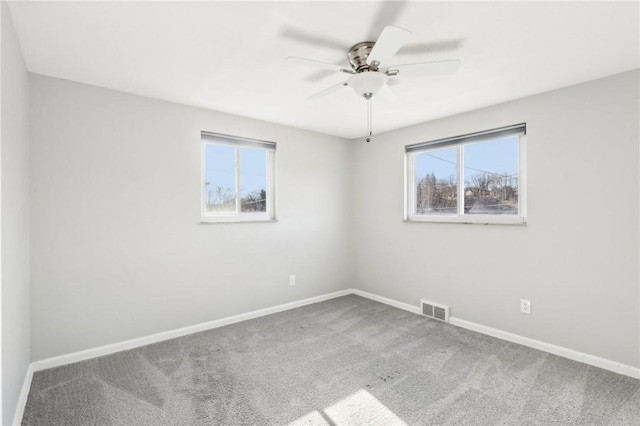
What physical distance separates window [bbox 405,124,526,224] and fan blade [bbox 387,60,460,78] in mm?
1441

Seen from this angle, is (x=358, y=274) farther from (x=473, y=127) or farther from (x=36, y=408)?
(x=36, y=408)

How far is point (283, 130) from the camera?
374 cm

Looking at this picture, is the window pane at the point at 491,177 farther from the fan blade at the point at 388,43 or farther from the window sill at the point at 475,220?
the fan blade at the point at 388,43

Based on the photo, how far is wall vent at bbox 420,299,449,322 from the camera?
334cm

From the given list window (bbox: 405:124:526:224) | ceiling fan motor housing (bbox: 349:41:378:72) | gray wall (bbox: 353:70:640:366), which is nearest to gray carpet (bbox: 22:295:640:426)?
gray wall (bbox: 353:70:640:366)

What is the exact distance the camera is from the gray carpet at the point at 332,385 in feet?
6.04

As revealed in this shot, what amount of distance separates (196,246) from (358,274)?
2.26 meters

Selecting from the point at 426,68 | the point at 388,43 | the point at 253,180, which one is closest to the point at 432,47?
the point at 426,68

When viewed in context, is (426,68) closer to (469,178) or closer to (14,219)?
(469,178)

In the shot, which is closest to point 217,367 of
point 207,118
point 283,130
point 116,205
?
point 116,205

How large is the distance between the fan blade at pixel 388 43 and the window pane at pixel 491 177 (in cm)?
185

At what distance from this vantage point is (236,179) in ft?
11.3

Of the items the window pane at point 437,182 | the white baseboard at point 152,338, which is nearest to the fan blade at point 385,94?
the window pane at point 437,182

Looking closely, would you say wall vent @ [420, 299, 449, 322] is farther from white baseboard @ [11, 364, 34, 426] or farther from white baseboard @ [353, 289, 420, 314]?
white baseboard @ [11, 364, 34, 426]
